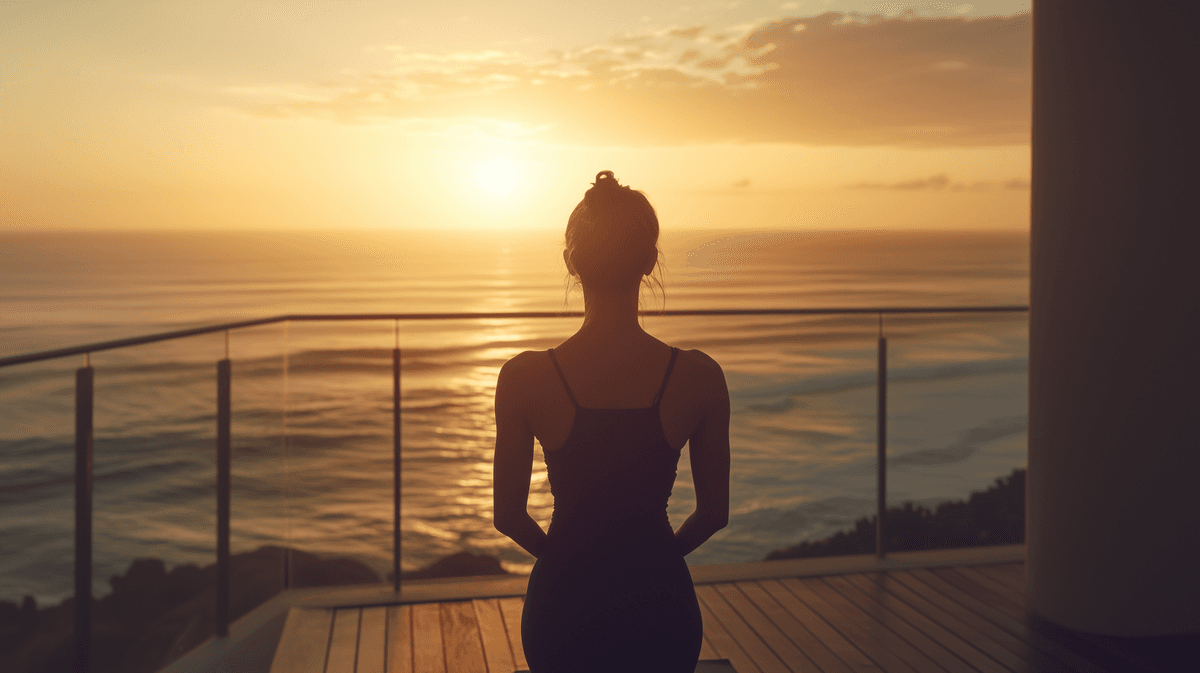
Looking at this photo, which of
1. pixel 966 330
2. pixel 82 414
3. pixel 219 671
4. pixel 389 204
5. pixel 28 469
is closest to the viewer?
pixel 82 414

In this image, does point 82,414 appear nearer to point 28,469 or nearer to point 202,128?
point 28,469

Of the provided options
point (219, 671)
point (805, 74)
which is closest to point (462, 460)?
point (219, 671)

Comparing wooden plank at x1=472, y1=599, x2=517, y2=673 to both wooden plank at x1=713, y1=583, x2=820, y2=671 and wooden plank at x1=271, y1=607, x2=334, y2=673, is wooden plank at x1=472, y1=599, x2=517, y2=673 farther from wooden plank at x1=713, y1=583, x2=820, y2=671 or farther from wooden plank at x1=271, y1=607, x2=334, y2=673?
wooden plank at x1=713, y1=583, x2=820, y2=671

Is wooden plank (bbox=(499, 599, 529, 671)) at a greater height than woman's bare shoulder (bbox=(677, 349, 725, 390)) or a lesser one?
lesser

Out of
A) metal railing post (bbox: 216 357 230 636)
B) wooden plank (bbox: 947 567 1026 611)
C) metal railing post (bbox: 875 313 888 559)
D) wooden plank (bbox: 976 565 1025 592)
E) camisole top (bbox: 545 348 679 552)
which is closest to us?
camisole top (bbox: 545 348 679 552)

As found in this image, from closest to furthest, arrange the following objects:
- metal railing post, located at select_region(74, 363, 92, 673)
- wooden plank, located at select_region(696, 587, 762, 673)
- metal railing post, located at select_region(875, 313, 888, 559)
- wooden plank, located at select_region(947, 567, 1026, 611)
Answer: metal railing post, located at select_region(74, 363, 92, 673), wooden plank, located at select_region(696, 587, 762, 673), wooden plank, located at select_region(947, 567, 1026, 611), metal railing post, located at select_region(875, 313, 888, 559)

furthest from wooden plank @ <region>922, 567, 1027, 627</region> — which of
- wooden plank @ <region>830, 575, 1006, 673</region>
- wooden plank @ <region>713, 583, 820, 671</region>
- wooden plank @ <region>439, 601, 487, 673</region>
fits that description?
wooden plank @ <region>439, 601, 487, 673</region>

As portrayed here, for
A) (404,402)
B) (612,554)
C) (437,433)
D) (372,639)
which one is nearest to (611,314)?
(612,554)

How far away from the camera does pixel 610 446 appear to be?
46.4 inches

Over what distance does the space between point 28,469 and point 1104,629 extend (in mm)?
17471

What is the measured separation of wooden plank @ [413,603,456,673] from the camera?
2268mm

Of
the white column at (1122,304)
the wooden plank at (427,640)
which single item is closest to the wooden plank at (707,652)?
the wooden plank at (427,640)

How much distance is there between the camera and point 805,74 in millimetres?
30078

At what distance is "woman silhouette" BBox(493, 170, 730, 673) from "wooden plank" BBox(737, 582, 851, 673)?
1.18 m
